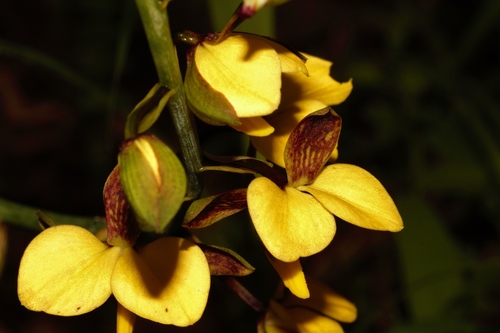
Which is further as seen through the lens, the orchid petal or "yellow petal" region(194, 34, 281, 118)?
the orchid petal

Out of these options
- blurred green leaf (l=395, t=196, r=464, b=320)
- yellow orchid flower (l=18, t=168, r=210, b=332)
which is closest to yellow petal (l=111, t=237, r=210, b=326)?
yellow orchid flower (l=18, t=168, r=210, b=332)

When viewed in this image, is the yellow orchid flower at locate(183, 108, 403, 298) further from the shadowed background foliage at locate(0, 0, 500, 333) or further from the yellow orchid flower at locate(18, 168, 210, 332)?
the shadowed background foliage at locate(0, 0, 500, 333)

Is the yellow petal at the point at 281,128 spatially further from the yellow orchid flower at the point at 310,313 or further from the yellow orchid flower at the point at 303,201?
the yellow orchid flower at the point at 310,313

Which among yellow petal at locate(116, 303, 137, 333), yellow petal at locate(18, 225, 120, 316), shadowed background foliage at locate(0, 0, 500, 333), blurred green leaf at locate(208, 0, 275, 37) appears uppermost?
blurred green leaf at locate(208, 0, 275, 37)

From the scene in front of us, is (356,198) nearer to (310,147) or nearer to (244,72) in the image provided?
(310,147)

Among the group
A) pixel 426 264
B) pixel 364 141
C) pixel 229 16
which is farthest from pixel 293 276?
pixel 364 141

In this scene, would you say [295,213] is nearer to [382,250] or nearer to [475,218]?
[382,250]

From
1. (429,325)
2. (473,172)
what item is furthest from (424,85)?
(429,325)
